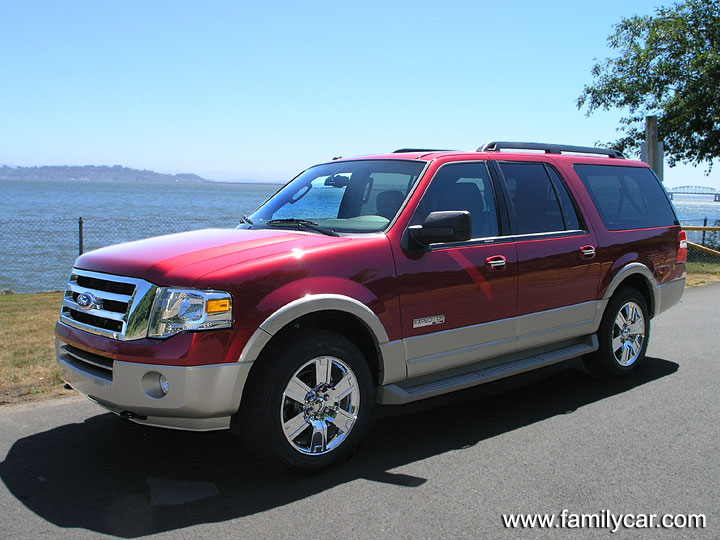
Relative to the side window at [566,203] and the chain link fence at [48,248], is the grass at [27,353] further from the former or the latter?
the side window at [566,203]

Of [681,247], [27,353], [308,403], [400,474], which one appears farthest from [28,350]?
[681,247]

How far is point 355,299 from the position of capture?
412cm

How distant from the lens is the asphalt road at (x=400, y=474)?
3400 mm

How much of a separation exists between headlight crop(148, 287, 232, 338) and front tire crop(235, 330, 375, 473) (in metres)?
0.39

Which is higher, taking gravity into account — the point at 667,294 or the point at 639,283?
the point at 639,283

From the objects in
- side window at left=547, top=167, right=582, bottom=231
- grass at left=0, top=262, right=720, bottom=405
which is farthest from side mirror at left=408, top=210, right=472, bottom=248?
grass at left=0, top=262, right=720, bottom=405

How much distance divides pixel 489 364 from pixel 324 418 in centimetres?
158

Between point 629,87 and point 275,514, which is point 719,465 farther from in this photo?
point 629,87

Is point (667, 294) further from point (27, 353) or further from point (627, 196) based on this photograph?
point (27, 353)

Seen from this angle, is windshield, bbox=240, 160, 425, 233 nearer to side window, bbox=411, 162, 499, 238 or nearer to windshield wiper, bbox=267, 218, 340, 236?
windshield wiper, bbox=267, 218, 340, 236

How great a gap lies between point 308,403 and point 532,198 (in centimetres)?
264

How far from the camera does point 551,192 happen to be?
223 inches

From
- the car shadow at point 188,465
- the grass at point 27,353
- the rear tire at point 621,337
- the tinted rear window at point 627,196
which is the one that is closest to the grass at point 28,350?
the grass at point 27,353

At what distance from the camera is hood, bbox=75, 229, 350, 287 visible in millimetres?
3766
